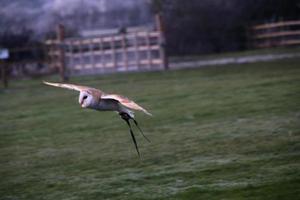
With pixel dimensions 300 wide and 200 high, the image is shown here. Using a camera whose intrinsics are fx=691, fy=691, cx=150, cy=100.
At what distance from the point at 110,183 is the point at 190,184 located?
2.79ft

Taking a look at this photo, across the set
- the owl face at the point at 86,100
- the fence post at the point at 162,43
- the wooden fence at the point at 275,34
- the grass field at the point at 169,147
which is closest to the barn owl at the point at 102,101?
the owl face at the point at 86,100

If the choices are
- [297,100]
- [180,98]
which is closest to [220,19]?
[180,98]

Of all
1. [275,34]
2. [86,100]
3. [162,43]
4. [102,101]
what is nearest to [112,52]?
[162,43]

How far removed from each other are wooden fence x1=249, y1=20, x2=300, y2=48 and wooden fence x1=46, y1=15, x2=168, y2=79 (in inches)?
254

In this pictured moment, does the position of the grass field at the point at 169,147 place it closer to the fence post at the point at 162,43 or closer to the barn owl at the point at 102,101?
the barn owl at the point at 102,101

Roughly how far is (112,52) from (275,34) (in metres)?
7.84

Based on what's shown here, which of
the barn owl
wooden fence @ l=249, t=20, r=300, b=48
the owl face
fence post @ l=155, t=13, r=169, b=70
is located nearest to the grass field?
the barn owl

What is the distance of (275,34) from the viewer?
2911 cm

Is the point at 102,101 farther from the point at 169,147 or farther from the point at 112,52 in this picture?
the point at 112,52

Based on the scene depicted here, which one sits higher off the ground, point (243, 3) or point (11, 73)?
point (243, 3)

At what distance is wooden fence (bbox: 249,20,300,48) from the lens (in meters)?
28.7

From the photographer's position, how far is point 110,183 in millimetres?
6875

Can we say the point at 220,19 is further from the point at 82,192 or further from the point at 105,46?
the point at 82,192

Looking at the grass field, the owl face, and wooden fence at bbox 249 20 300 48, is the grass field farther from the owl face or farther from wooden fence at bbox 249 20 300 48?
wooden fence at bbox 249 20 300 48
